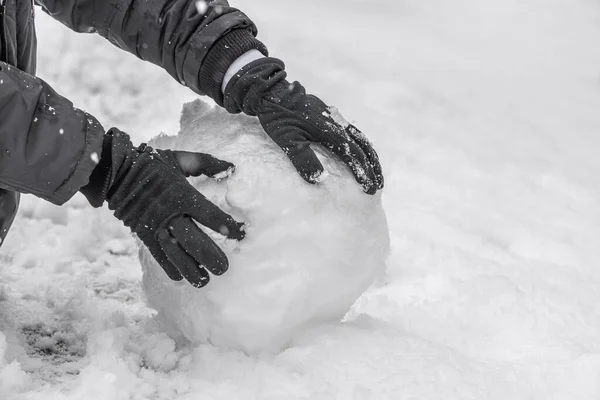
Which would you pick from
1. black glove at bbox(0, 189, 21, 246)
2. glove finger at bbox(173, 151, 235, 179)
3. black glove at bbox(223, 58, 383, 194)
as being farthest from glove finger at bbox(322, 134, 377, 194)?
black glove at bbox(0, 189, 21, 246)

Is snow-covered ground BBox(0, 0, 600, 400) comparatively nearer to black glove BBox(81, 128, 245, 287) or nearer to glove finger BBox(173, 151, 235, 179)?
black glove BBox(81, 128, 245, 287)

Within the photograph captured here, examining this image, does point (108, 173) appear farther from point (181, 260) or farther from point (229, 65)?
point (229, 65)

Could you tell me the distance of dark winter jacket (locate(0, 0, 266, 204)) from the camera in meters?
1.56

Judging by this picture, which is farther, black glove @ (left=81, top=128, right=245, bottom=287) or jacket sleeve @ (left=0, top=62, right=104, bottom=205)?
black glove @ (left=81, top=128, right=245, bottom=287)

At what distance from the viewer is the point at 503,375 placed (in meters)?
1.86

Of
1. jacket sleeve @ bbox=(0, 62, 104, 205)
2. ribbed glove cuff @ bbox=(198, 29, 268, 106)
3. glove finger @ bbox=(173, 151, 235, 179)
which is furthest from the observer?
ribbed glove cuff @ bbox=(198, 29, 268, 106)

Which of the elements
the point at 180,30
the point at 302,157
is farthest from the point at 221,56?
the point at 302,157

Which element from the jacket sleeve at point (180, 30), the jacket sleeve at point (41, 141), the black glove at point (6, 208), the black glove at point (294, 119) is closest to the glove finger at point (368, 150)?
the black glove at point (294, 119)

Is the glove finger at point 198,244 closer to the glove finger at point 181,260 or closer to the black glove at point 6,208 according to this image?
the glove finger at point 181,260

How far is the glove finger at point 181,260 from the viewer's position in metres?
1.67

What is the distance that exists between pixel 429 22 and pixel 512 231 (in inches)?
91.5

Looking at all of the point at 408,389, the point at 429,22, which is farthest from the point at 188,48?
the point at 429,22

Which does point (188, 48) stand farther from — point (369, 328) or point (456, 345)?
point (456, 345)

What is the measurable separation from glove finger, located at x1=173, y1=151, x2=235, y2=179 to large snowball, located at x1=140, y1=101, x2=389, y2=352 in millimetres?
30
